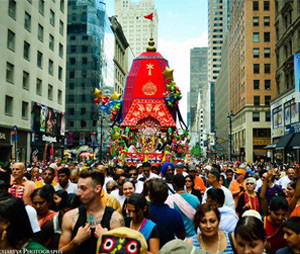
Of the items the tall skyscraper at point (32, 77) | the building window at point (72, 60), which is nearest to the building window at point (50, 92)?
the tall skyscraper at point (32, 77)

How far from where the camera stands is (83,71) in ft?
218

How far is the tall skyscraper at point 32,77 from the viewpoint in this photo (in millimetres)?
30406

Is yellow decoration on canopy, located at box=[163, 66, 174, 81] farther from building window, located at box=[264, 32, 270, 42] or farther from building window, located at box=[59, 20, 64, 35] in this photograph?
building window, located at box=[264, 32, 270, 42]

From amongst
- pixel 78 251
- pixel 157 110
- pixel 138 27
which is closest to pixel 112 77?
pixel 157 110

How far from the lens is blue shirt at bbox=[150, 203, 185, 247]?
4945 mm

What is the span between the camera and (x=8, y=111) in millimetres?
31000

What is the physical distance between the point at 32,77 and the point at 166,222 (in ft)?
108

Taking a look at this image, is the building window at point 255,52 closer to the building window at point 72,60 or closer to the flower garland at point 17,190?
the building window at point 72,60

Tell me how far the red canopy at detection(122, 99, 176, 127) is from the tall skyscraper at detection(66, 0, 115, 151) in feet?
112

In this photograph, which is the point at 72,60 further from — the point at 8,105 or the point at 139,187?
the point at 139,187

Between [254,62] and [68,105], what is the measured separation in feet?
107

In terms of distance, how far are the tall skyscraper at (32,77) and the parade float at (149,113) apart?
22.4 feet

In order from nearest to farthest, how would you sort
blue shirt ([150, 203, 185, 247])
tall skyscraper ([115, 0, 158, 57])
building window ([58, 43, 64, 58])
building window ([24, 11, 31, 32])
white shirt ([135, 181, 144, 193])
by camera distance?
1. blue shirt ([150, 203, 185, 247])
2. white shirt ([135, 181, 144, 193])
3. building window ([24, 11, 31, 32])
4. building window ([58, 43, 64, 58])
5. tall skyscraper ([115, 0, 158, 57])

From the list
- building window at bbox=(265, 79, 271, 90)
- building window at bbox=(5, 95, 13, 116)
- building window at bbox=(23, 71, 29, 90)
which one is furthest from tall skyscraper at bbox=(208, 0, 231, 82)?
building window at bbox=(5, 95, 13, 116)
